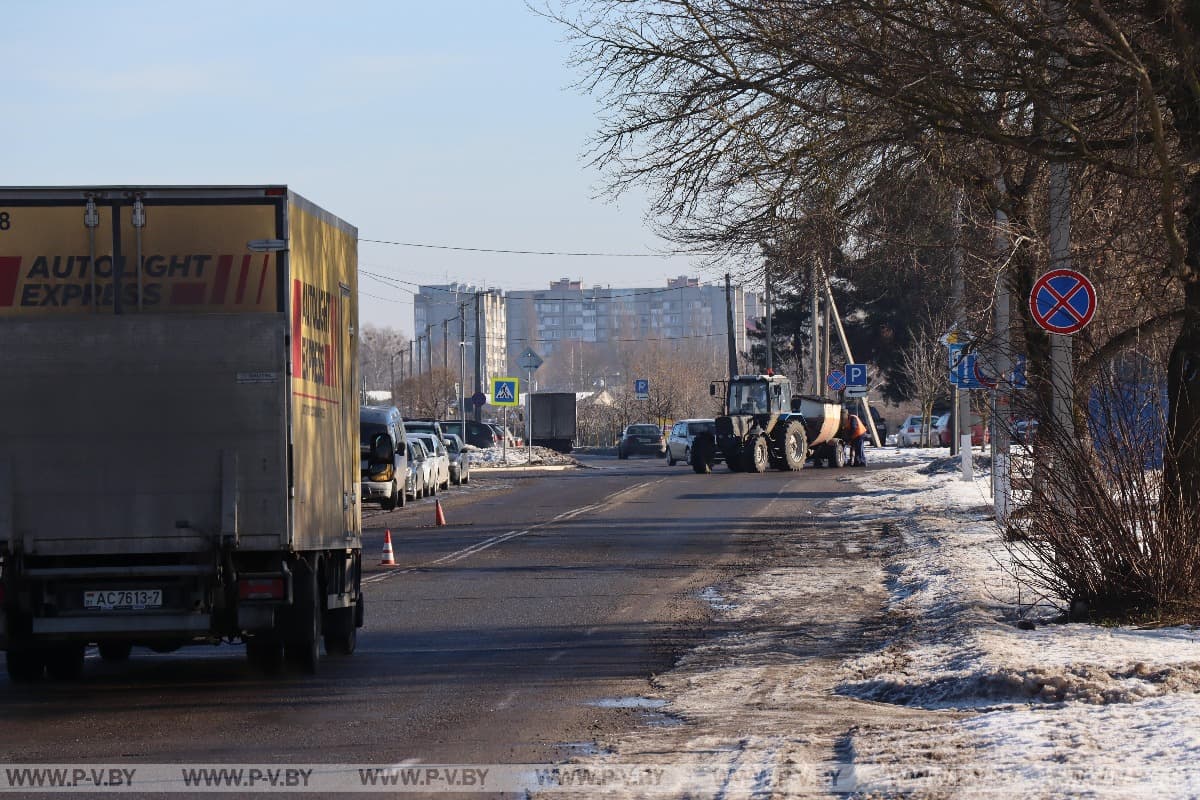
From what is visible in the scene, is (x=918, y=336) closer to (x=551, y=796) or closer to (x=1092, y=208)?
(x=1092, y=208)

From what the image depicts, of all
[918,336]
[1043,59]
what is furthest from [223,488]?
[918,336]

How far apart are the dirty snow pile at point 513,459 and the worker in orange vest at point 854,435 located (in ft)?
39.0

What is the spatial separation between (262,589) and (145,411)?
138 cm

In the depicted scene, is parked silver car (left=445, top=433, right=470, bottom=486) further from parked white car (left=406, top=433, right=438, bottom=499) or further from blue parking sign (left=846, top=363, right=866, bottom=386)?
blue parking sign (left=846, top=363, right=866, bottom=386)

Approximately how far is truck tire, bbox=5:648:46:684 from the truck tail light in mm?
1859

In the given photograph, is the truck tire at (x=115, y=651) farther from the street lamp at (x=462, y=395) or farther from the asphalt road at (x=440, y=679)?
the street lamp at (x=462, y=395)

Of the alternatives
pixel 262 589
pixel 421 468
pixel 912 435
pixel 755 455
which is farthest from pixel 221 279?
pixel 912 435

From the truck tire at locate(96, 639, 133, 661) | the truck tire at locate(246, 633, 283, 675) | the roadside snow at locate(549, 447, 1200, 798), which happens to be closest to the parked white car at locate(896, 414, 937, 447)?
the roadside snow at locate(549, 447, 1200, 798)

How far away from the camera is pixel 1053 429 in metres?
11.7

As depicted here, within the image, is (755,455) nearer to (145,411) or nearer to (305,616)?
(305,616)

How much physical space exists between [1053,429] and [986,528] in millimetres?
11097

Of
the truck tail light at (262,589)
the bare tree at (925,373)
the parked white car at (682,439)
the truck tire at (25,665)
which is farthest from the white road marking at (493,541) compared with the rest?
the bare tree at (925,373)

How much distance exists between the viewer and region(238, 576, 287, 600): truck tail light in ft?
32.9

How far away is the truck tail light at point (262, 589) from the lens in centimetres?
1002
